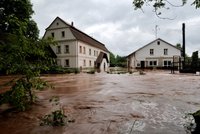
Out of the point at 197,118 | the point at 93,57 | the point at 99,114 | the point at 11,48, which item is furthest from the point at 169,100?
the point at 93,57

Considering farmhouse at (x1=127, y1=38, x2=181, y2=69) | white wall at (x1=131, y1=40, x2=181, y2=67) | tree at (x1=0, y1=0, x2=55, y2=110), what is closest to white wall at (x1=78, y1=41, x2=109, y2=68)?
farmhouse at (x1=127, y1=38, x2=181, y2=69)

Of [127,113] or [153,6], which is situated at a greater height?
[153,6]

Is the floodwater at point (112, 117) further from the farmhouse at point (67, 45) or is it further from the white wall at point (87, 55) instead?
the white wall at point (87, 55)

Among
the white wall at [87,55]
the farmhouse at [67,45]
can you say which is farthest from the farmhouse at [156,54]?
the farmhouse at [67,45]

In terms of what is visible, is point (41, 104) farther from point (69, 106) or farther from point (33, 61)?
point (33, 61)

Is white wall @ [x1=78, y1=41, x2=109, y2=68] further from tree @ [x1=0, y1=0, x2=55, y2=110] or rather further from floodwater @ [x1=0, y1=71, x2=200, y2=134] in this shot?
tree @ [x1=0, y1=0, x2=55, y2=110]

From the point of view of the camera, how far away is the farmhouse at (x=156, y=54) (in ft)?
169

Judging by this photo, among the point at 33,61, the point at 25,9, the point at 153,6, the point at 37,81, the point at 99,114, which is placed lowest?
the point at 99,114

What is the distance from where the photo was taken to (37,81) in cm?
794

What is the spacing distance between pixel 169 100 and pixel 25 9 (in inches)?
1292

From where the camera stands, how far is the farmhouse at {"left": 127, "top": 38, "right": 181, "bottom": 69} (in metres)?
51.5

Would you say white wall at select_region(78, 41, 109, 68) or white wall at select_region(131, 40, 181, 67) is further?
white wall at select_region(131, 40, 181, 67)

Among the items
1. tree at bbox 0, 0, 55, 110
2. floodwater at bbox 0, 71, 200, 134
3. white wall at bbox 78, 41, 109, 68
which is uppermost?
white wall at bbox 78, 41, 109, 68

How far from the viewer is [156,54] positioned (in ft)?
171
